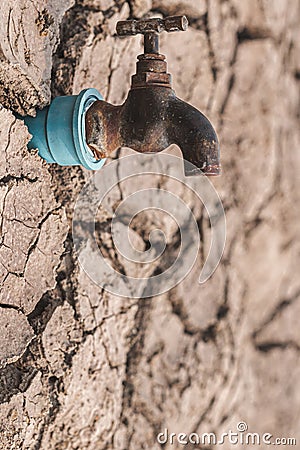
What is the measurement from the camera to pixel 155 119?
992mm

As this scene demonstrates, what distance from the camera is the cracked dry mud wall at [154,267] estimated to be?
1093mm

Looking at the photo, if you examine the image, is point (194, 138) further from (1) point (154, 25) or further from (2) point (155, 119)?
(1) point (154, 25)

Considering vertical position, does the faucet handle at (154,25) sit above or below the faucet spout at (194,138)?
above

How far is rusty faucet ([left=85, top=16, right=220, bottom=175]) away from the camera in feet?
3.25

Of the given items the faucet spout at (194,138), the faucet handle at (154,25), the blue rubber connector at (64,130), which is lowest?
the faucet spout at (194,138)

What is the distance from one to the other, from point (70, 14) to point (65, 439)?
0.80 m

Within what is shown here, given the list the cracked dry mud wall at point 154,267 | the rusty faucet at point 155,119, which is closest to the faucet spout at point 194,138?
the rusty faucet at point 155,119

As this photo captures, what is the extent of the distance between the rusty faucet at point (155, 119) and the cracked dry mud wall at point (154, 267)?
141mm

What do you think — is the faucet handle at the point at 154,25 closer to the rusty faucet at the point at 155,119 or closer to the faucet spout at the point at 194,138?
the rusty faucet at the point at 155,119

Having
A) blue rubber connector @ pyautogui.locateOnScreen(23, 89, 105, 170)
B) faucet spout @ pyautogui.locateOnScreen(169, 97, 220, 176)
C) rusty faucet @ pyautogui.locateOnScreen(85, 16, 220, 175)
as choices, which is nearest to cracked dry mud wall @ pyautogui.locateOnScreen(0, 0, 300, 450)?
blue rubber connector @ pyautogui.locateOnScreen(23, 89, 105, 170)

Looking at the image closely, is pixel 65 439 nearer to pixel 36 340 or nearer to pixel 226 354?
pixel 36 340

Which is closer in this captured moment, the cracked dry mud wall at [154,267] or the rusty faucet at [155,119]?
the rusty faucet at [155,119]

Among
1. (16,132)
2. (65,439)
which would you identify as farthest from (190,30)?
(65,439)

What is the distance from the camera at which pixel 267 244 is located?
2.05 metres
